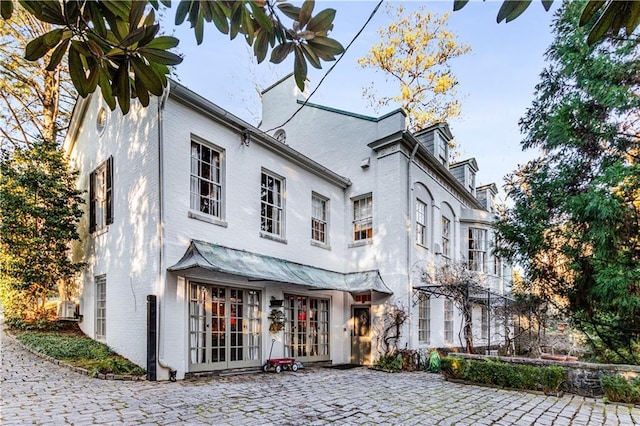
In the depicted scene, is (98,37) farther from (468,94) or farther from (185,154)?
(468,94)

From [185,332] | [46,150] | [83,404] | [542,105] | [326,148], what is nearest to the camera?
[83,404]

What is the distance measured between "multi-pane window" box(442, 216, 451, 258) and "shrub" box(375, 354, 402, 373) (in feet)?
18.1

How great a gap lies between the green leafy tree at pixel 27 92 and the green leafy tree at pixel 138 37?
16.6 metres

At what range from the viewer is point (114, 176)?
10508 mm

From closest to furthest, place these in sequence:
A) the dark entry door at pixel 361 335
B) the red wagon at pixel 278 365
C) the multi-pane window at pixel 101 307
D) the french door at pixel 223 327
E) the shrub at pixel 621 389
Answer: the shrub at pixel 621 389 < the french door at pixel 223 327 < the red wagon at pixel 278 365 < the multi-pane window at pixel 101 307 < the dark entry door at pixel 361 335

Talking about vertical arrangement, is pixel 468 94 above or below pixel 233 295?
above

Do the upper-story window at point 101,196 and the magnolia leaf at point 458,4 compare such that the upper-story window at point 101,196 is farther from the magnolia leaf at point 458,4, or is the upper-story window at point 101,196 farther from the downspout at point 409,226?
the magnolia leaf at point 458,4

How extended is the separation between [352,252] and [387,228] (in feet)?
5.48

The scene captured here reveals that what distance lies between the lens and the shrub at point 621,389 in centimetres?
710

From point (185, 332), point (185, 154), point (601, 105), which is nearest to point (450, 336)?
point (601, 105)

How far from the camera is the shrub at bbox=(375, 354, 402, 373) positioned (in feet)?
37.0

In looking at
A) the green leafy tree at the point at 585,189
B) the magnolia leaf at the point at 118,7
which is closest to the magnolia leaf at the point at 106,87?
the magnolia leaf at the point at 118,7

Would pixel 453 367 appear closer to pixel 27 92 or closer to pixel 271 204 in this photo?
pixel 271 204

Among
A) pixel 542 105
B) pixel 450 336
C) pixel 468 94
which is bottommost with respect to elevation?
pixel 450 336
